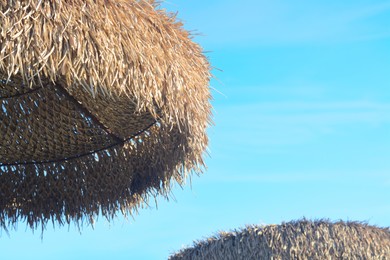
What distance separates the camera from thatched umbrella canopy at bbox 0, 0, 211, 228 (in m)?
4.07

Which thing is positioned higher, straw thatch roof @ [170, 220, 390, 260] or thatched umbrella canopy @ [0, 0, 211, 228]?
thatched umbrella canopy @ [0, 0, 211, 228]

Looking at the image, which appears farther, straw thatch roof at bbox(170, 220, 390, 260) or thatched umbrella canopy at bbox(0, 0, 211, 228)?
straw thatch roof at bbox(170, 220, 390, 260)

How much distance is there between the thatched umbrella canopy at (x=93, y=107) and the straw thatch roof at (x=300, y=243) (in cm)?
88

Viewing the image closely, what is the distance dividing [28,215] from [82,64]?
309 centimetres

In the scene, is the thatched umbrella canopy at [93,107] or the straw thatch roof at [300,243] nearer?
the thatched umbrella canopy at [93,107]

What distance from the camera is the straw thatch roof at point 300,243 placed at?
6.27m

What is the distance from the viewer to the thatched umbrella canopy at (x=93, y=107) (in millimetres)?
4070

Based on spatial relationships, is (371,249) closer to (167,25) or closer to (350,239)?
(350,239)

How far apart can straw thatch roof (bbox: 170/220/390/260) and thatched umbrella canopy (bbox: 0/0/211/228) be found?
877 mm

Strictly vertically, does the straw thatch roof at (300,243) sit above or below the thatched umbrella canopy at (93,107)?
below

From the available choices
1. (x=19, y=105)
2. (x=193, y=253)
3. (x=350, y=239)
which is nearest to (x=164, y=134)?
(x=19, y=105)

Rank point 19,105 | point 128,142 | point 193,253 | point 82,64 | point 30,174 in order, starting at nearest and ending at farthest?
point 82,64 → point 19,105 → point 128,142 → point 30,174 → point 193,253

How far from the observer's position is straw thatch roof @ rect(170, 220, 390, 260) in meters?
6.27

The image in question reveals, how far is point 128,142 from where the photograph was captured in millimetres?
6027
